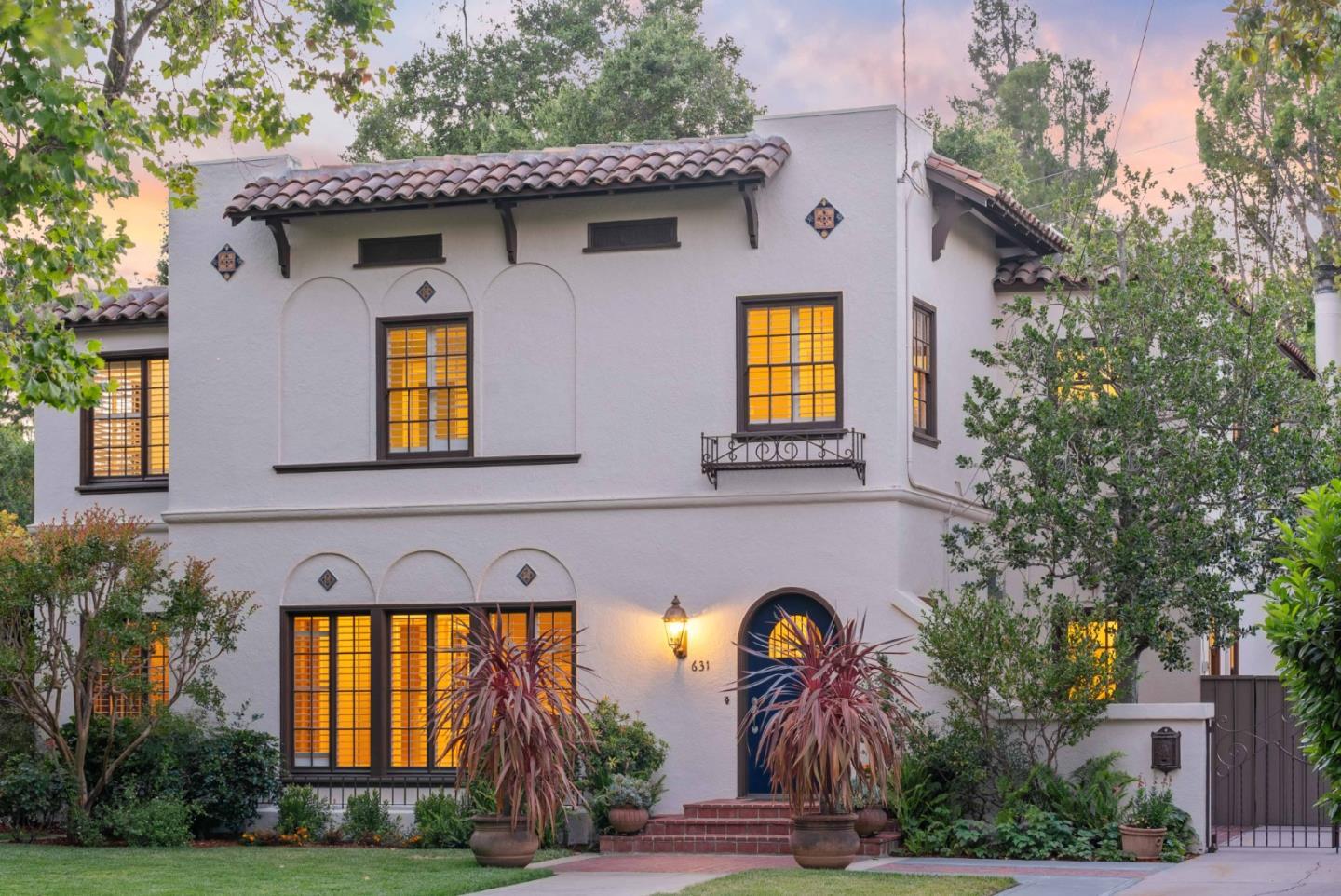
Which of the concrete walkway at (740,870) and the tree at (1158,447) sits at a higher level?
the tree at (1158,447)

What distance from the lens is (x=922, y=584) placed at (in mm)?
21203

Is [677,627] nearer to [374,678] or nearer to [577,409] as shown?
[577,409]

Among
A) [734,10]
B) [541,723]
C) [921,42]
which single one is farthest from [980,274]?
[921,42]

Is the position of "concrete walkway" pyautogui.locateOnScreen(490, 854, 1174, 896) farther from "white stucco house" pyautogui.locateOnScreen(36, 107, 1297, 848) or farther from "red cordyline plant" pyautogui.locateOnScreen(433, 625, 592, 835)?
"white stucco house" pyautogui.locateOnScreen(36, 107, 1297, 848)

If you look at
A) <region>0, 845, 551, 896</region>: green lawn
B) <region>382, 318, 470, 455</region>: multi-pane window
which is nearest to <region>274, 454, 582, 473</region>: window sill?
<region>382, 318, 470, 455</region>: multi-pane window

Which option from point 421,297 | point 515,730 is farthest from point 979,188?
point 515,730

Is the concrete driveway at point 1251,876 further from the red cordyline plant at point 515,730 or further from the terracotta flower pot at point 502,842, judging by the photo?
the terracotta flower pot at point 502,842

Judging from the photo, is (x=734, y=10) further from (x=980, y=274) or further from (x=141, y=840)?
(x=141, y=840)

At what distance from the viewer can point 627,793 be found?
19562 mm

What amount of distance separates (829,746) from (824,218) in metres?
6.84

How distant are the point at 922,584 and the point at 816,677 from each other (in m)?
4.47

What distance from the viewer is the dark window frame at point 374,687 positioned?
70.8 feet

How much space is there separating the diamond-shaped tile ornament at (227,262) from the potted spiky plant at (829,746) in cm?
960

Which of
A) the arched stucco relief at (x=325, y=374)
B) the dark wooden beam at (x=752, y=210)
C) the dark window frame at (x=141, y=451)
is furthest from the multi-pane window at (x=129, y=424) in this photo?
the dark wooden beam at (x=752, y=210)
